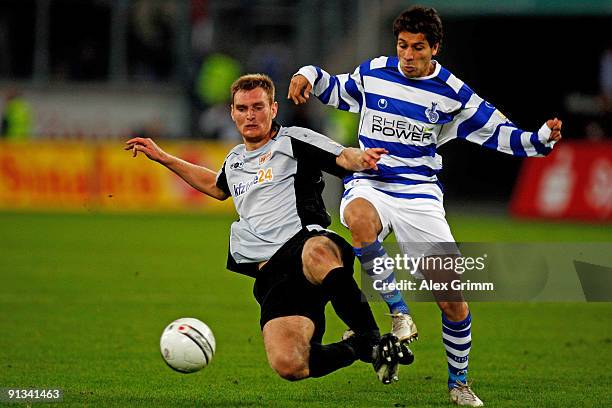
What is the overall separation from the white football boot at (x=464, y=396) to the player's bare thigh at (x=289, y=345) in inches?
35.9

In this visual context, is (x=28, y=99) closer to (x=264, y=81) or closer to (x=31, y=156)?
(x=31, y=156)

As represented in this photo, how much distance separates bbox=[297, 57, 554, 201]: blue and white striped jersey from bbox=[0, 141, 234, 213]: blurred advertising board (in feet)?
49.8

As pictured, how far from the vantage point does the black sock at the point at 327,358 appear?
646 cm

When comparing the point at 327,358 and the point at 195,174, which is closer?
the point at 327,358

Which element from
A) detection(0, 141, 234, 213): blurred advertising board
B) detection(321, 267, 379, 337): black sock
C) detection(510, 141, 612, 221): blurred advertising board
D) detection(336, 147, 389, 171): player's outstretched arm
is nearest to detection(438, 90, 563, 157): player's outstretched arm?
detection(336, 147, 389, 171): player's outstretched arm

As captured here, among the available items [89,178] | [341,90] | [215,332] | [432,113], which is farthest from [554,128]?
[89,178]

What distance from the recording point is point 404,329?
6.83 metres

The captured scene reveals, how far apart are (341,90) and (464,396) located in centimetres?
209

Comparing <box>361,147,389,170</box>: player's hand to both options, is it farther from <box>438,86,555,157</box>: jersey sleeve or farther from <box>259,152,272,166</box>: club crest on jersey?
<box>438,86,555,157</box>: jersey sleeve

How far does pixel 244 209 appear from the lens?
22.6ft

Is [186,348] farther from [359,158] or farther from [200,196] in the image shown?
[200,196]

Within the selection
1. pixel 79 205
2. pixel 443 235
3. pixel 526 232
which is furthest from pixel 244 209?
pixel 79 205

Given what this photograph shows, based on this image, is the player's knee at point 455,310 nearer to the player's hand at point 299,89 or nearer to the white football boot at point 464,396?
the white football boot at point 464,396

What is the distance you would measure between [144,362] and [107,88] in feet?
68.1
